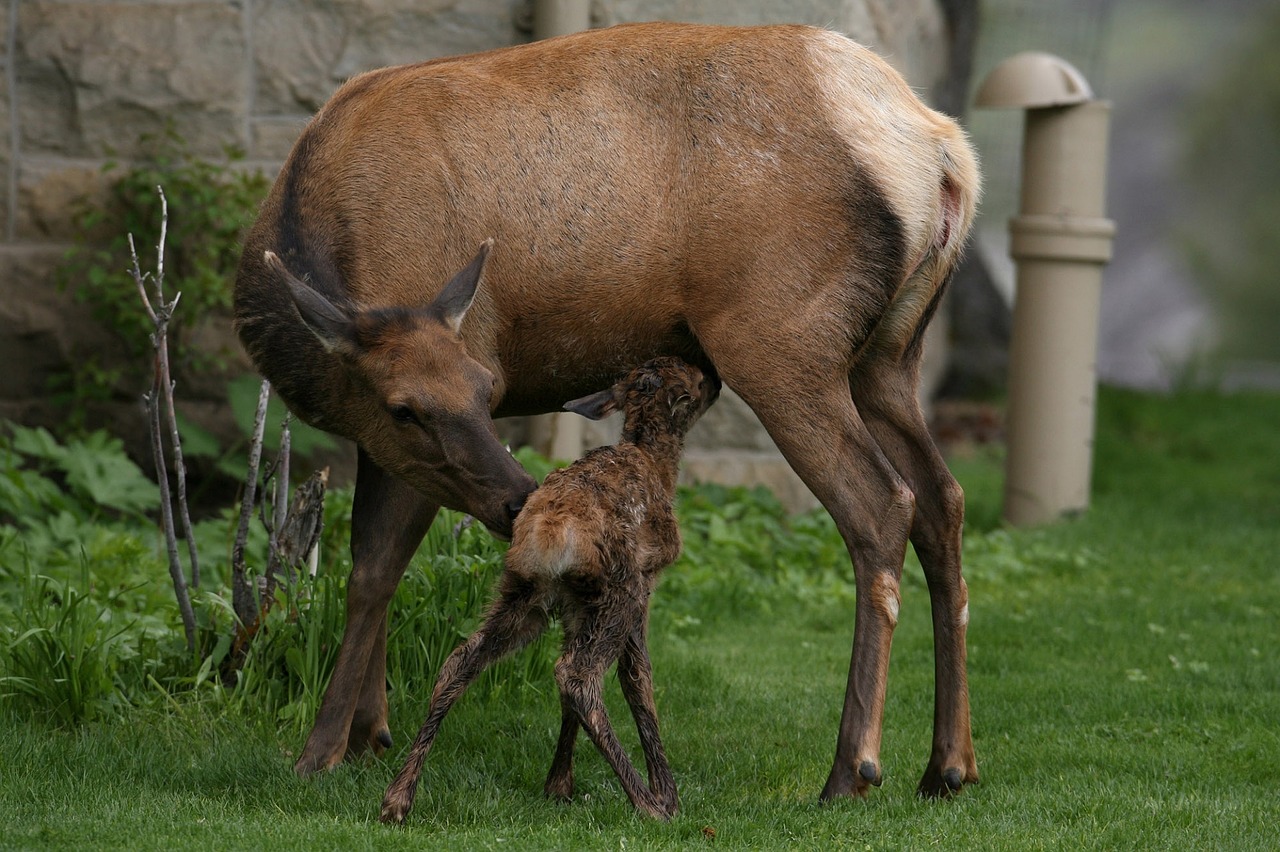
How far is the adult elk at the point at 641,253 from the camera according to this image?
4.54 metres

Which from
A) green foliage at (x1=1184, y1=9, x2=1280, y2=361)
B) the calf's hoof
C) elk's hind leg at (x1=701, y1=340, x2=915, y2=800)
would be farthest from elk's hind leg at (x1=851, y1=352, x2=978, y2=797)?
green foliage at (x1=1184, y1=9, x2=1280, y2=361)

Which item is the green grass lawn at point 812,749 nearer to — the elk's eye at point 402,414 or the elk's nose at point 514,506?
the elk's nose at point 514,506

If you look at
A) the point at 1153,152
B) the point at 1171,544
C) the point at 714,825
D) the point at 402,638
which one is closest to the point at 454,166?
the point at 402,638

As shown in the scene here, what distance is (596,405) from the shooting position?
182 inches

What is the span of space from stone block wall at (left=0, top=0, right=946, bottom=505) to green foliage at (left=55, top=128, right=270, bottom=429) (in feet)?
0.35

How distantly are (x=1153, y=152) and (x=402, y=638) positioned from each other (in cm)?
1983

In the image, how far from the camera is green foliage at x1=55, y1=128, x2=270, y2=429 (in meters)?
7.59

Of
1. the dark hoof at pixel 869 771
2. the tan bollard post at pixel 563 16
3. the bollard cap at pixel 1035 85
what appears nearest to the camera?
the dark hoof at pixel 869 771

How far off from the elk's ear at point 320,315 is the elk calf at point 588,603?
716mm

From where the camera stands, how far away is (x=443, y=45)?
800cm

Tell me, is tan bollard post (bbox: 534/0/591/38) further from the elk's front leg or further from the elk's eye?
the elk's eye

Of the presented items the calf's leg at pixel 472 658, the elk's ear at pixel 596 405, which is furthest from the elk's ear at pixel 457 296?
the calf's leg at pixel 472 658

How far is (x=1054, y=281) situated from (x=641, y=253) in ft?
16.4

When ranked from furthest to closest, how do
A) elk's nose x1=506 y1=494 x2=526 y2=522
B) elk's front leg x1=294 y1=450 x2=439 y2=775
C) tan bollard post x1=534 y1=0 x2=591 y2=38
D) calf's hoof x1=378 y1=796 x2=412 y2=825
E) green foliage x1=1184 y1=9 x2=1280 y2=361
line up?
1. green foliage x1=1184 y1=9 x2=1280 y2=361
2. tan bollard post x1=534 y1=0 x2=591 y2=38
3. elk's front leg x1=294 y1=450 x2=439 y2=775
4. elk's nose x1=506 y1=494 x2=526 y2=522
5. calf's hoof x1=378 y1=796 x2=412 y2=825
